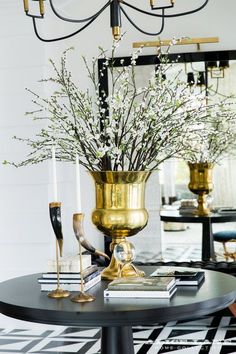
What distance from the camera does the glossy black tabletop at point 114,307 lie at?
212cm

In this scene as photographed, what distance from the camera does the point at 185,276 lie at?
2.57m

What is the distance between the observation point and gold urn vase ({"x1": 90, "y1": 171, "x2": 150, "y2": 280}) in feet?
8.75

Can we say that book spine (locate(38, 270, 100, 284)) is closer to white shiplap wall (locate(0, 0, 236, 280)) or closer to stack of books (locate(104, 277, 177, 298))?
stack of books (locate(104, 277, 177, 298))

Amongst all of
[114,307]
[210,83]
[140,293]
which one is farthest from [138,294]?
[210,83]

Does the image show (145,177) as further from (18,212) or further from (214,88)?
(214,88)

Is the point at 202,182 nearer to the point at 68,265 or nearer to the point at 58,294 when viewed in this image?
the point at 68,265

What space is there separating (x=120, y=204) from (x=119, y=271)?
285 millimetres

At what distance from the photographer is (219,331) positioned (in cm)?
A: 436

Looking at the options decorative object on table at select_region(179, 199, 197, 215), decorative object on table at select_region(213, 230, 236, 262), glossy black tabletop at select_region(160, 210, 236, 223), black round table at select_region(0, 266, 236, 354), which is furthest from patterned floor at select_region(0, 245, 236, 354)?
black round table at select_region(0, 266, 236, 354)

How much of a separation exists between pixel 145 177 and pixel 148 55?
2685mm

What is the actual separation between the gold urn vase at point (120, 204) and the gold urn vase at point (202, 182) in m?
2.46

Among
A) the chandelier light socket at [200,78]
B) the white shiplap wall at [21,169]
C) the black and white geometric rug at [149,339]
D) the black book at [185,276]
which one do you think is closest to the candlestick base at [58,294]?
the black book at [185,276]

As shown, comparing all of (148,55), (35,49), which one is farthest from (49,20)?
(148,55)

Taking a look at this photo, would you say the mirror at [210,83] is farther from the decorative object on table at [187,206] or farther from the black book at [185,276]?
the black book at [185,276]
